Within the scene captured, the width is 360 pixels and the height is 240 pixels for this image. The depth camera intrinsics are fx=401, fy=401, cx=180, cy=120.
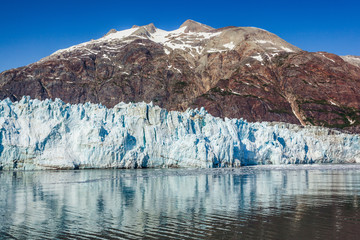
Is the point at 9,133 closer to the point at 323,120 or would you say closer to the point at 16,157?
the point at 16,157

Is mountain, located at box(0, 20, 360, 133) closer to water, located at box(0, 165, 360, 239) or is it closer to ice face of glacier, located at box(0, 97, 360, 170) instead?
ice face of glacier, located at box(0, 97, 360, 170)

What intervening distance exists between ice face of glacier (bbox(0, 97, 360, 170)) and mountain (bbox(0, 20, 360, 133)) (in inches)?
3410

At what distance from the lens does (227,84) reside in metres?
168

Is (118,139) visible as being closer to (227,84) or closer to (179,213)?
(179,213)

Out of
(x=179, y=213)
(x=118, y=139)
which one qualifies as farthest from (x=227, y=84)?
(x=179, y=213)

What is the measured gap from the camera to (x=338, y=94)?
15988 cm

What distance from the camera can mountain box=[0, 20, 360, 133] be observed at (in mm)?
153375

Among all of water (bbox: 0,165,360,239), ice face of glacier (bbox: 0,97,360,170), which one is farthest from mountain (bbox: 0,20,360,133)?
water (bbox: 0,165,360,239)

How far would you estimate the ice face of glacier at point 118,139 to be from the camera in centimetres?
5051

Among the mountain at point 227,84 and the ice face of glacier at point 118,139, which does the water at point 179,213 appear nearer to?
the ice face of glacier at point 118,139

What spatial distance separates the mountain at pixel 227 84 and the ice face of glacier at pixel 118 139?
86.6 meters

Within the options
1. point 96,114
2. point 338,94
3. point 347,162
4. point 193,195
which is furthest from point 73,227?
point 338,94

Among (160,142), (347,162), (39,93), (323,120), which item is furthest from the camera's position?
(39,93)

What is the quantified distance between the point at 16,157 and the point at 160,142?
18.8 meters
